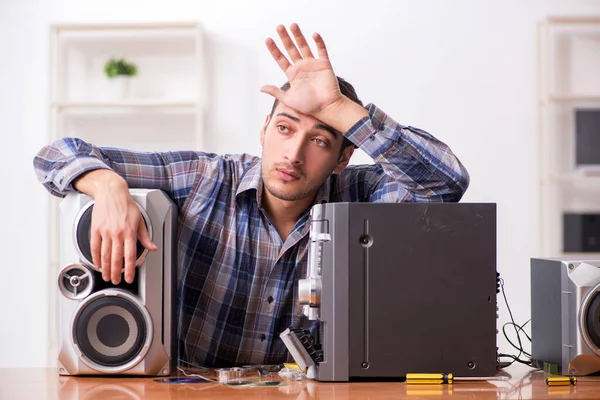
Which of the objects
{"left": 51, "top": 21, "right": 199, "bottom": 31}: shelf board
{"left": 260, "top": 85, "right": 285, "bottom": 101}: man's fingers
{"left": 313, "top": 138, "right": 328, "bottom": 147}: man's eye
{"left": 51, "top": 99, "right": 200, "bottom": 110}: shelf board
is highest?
{"left": 51, "top": 21, "right": 199, "bottom": 31}: shelf board

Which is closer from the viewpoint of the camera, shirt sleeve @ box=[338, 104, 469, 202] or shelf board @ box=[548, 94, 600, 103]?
shirt sleeve @ box=[338, 104, 469, 202]

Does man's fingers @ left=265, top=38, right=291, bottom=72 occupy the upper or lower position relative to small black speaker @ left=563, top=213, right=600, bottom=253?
upper

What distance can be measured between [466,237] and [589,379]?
0.32 metres

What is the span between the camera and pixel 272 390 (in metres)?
1.15

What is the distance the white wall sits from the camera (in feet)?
10.6

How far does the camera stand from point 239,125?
10.7 ft

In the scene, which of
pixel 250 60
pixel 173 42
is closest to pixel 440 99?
pixel 250 60

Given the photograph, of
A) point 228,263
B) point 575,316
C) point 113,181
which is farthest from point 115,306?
point 575,316

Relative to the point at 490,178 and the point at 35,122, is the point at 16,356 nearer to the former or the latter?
the point at 35,122

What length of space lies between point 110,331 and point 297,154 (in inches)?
20.0

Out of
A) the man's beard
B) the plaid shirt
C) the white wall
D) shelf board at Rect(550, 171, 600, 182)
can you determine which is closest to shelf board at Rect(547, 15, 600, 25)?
the white wall

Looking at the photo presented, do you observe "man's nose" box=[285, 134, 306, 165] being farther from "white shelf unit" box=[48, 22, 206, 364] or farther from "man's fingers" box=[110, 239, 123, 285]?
"white shelf unit" box=[48, 22, 206, 364]

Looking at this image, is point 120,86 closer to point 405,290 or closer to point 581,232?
point 581,232

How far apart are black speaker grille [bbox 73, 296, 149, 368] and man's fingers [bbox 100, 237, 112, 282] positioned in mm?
43
